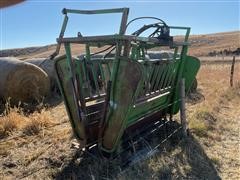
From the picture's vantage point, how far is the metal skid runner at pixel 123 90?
12.1ft

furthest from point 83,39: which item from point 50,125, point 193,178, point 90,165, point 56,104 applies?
point 56,104

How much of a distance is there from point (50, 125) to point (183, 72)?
2.59 metres

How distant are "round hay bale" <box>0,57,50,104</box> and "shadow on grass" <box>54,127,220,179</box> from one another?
12.9 ft

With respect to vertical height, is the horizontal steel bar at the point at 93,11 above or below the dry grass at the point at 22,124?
above

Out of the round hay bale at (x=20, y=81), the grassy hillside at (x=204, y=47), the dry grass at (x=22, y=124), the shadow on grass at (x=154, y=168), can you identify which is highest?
the round hay bale at (x=20, y=81)

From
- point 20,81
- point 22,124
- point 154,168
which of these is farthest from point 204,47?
point 154,168

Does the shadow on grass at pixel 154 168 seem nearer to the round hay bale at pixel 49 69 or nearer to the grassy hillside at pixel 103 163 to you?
the grassy hillside at pixel 103 163

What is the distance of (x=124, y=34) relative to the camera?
3.58 metres

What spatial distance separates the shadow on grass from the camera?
12.6 ft

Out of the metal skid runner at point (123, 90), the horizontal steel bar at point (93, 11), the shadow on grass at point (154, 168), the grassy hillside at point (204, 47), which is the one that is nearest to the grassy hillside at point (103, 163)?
the shadow on grass at point (154, 168)

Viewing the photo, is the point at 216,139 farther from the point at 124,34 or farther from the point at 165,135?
the point at 124,34

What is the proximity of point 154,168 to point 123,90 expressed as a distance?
111 centimetres

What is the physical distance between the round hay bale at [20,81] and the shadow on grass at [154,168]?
155 inches

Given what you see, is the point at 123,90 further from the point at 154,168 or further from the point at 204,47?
the point at 204,47
